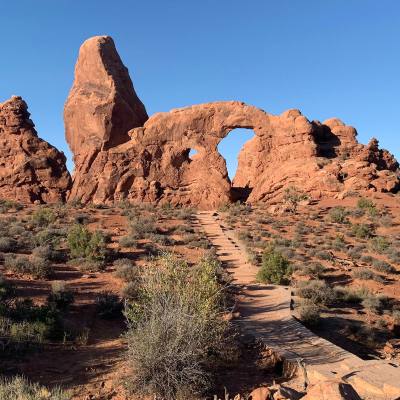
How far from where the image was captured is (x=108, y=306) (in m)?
10.1

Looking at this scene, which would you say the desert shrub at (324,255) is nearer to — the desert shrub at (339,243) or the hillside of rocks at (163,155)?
the desert shrub at (339,243)

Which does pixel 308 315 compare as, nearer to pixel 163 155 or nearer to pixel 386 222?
pixel 386 222

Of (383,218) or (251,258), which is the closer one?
(251,258)

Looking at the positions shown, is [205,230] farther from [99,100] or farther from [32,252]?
[99,100]

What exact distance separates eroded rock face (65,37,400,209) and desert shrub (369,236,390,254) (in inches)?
506

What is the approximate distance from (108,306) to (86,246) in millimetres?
6302

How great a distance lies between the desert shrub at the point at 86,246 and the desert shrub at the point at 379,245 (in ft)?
44.2

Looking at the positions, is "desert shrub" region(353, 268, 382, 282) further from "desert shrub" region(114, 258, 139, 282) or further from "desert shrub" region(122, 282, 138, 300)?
"desert shrub" region(122, 282, 138, 300)

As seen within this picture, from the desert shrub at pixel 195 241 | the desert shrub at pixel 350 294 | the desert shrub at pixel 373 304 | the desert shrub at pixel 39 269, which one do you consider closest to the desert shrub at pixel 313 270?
the desert shrub at pixel 350 294

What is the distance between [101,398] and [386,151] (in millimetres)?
41004

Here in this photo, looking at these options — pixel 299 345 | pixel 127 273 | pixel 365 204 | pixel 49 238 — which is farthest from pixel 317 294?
pixel 365 204

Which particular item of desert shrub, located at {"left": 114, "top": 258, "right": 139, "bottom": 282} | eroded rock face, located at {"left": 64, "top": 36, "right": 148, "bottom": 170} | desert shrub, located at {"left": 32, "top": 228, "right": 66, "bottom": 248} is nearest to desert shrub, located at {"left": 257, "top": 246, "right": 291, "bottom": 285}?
desert shrub, located at {"left": 114, "top": 258, "right": 139, "bottom": 282}

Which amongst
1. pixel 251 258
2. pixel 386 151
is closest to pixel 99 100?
pixel 251 258

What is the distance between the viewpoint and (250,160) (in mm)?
40531
